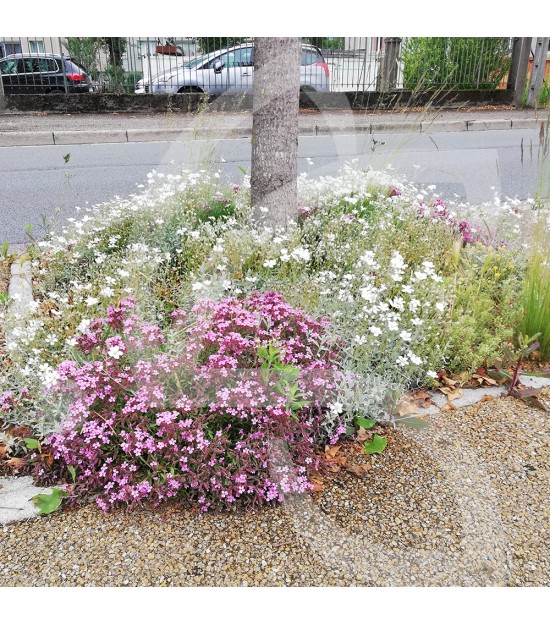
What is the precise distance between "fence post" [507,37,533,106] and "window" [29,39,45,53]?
13.8 metres

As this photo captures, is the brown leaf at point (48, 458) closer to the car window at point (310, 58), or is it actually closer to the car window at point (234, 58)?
the car window at point (234, 58)

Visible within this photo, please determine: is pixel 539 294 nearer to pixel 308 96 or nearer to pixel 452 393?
pixel 452 393

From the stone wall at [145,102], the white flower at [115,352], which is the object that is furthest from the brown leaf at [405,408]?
the stone wall at [145,102]

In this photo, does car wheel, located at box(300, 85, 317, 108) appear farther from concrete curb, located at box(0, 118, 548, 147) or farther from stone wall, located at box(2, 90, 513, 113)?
concrete curb, located at box(0, 118, 548, 147)

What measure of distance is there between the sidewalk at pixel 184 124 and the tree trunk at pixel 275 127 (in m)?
6.05

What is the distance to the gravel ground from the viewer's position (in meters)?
2.27

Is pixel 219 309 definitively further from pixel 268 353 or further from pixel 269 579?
pixel 269 579

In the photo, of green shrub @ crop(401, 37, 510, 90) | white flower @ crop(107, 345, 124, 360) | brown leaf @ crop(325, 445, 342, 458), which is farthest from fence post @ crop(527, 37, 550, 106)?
white flower @ crop(107, 345, 124, 360)

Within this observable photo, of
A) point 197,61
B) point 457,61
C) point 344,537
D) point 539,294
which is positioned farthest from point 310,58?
point 344,537

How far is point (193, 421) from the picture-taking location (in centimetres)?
271

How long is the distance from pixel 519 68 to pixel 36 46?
45.9 feet

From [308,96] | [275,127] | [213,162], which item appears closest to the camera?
[275,127]

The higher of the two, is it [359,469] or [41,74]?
[41,74]

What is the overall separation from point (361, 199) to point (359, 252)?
3.73 feet
